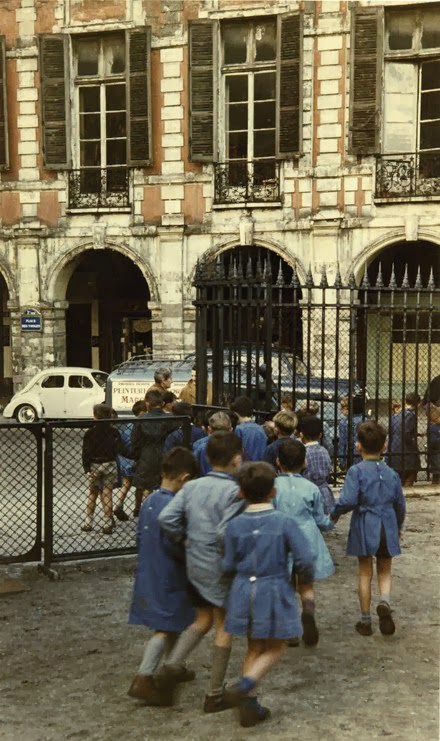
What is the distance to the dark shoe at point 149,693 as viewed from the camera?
5219 millimetres

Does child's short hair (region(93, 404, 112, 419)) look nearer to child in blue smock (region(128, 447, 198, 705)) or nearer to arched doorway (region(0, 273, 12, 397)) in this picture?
child in blue smock (region(128, 447, 198, 705))

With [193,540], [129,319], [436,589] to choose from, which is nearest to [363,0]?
[129,319]

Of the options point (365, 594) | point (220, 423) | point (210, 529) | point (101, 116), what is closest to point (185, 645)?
point (210, 529)

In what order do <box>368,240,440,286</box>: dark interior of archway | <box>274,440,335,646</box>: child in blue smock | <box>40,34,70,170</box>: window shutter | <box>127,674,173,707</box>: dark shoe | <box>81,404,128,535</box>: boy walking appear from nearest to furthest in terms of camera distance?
<box>127,674,173,707</box>: dark shoe, <box>274,440,335,646</box>: child in blue smock, <box>81,404,128,535</box>: boy walking, <box>40,34,70,170</box>: window shutter, <box>368,240,440,286</box>: dark interior of archway

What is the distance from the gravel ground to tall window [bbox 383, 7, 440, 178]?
12384 millimetres

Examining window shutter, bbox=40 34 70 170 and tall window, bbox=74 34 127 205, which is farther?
tall window, bbox=74 34 127 205

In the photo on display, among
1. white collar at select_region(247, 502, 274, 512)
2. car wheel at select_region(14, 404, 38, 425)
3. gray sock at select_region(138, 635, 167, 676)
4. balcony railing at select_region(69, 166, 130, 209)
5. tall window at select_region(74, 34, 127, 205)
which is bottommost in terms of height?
car wheel at select_region(14, 404, 38, 425)

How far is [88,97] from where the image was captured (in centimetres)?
2034

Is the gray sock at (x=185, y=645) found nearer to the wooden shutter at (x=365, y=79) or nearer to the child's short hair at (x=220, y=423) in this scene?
the child's short hair at (x=220, y=423)

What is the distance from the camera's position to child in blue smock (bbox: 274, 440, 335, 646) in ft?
20.0

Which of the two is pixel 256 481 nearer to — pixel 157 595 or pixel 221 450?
pixel 221 450

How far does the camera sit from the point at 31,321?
67.6 feet

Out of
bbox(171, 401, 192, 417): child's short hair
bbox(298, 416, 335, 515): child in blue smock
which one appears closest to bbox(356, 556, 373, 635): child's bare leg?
bbox(298, 416, 335, 515): child in blue smock

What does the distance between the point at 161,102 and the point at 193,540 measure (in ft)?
52.1
